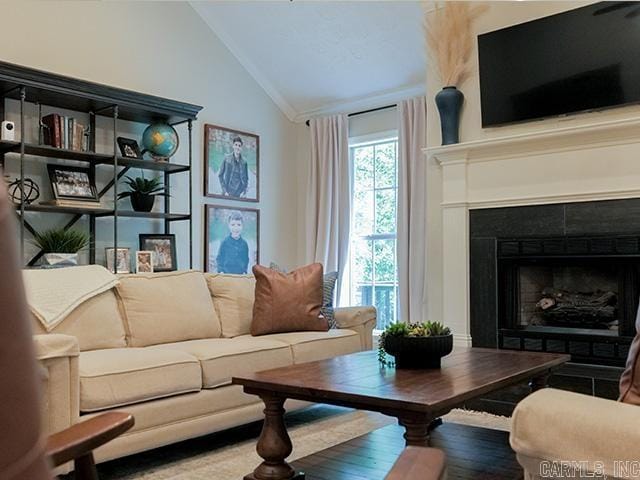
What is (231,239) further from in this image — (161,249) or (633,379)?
(633,379)

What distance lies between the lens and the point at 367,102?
5879 mm

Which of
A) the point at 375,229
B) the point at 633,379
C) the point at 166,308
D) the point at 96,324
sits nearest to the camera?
the point at 633,379

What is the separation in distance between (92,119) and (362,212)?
8.53 feet

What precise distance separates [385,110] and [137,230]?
2530 mm

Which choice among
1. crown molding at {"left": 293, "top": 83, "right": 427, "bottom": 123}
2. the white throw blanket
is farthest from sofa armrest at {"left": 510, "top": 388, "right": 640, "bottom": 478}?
crown molding at {"left": 293, "top": 83, "right": 427, "bottom": 123}

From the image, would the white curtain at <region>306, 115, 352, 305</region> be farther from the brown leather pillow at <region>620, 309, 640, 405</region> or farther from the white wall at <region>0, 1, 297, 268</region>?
the brown leather pillow at <region>620, 309, 640, 405</region>

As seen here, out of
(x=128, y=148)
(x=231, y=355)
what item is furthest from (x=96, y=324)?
(x=128, y=148)

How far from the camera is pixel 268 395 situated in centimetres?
226

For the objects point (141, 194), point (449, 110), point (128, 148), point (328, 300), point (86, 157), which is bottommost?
point (328, 300)

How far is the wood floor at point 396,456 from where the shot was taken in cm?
219

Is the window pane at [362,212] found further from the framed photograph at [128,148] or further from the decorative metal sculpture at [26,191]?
the decorative metal sculpture at [26,191]

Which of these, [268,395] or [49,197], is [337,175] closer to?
[49,197]

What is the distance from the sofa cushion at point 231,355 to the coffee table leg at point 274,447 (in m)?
0.76

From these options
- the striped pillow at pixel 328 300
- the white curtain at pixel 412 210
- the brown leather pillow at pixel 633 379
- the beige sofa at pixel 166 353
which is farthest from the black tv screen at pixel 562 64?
the brown leather pillow at pixel 633 379
